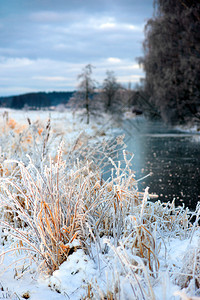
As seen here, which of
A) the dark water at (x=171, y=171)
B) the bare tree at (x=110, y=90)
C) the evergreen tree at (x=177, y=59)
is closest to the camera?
the dark water at (x=171, y=171)

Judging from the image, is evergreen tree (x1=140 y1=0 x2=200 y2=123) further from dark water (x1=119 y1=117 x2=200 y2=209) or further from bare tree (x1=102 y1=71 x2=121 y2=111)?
bare tree (x1=102 y1=71 x2=121 y2=111)

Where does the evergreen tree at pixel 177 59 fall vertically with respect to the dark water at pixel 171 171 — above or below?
above

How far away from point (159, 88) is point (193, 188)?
41.4 feet

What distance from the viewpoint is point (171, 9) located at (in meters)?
17.3

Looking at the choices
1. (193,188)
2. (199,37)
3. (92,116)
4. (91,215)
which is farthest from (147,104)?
(91,215)

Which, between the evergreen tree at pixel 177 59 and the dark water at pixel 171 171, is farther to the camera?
the evergreen tree at pixel 177 59

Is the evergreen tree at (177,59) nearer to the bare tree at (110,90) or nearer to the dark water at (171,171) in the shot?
the dark water at (171,171)

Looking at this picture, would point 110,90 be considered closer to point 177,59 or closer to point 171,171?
point 177,59

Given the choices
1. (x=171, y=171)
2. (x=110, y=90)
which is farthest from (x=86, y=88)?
(x=171, y=171)

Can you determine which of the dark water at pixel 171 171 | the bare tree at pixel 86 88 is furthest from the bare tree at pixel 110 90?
the dark water at pixel 171 171

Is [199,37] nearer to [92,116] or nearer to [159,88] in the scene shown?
[159,88]

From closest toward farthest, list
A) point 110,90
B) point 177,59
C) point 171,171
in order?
1. point 171,171
2. point 177,59
3. point 110,90

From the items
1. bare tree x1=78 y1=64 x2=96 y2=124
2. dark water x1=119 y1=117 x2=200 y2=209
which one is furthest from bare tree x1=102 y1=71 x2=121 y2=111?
dark water x1=119 y1=117 x2=200 y2=209

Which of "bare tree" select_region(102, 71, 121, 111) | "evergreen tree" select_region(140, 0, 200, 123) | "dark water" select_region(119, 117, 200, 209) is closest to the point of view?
"dark water" select_region(119, 117, 200, 209)
